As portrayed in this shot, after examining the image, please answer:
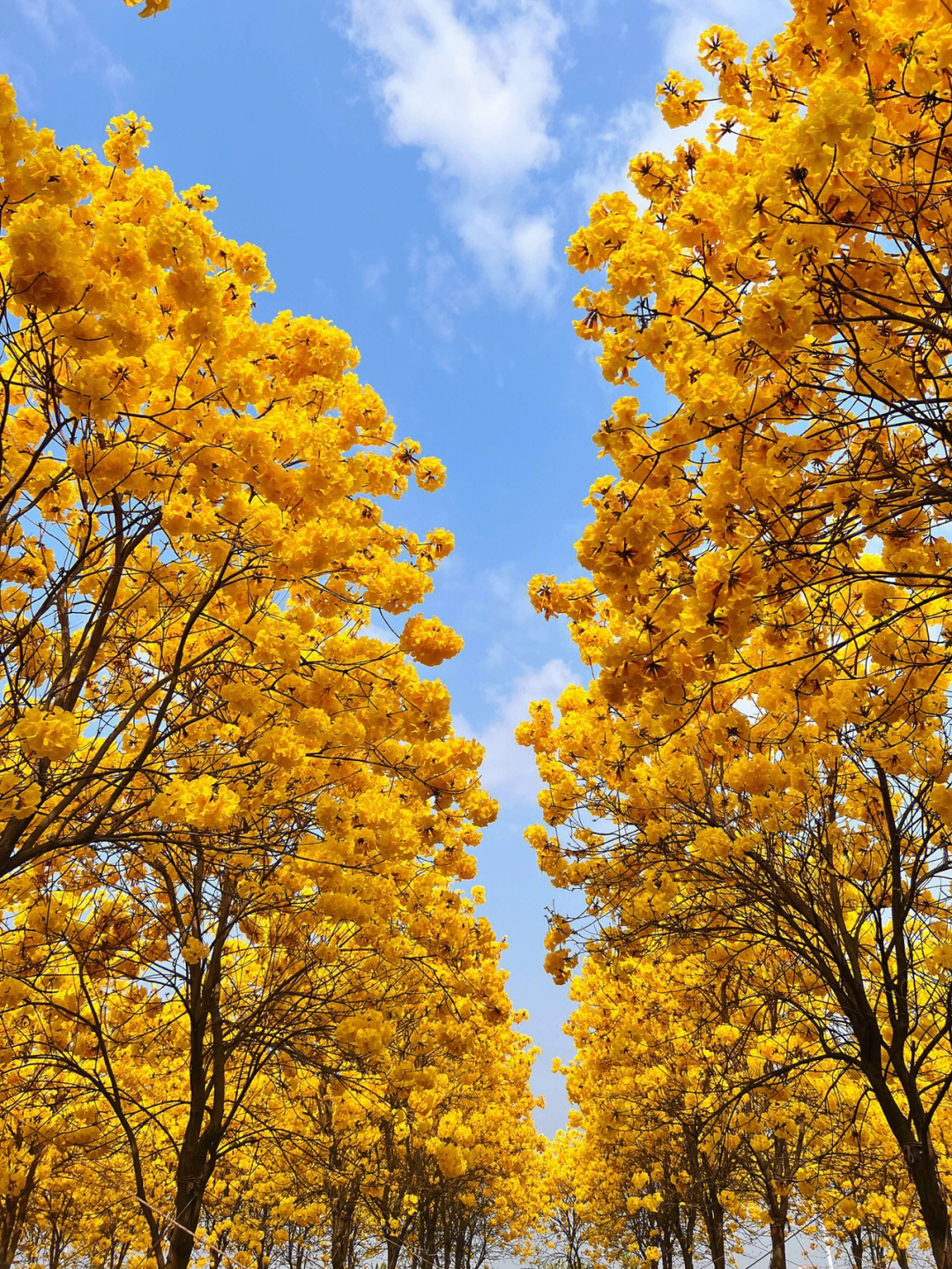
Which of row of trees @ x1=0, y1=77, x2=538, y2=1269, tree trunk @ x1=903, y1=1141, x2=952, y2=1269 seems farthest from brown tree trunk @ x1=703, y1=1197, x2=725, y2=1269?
tree trunk @ x1=903, y1=1141, x2=952, y2=1269

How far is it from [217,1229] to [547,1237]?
79.0 feet

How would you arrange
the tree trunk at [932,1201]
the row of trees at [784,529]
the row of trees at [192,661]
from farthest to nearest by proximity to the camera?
the tree trunk at [932,1201]
the row of trees at [192,661]
the row of trees at [784,529]

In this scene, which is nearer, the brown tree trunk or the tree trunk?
the tree trunk

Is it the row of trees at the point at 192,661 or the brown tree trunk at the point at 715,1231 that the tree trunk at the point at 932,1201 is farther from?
the brown tree trunk at the point at 715,1231

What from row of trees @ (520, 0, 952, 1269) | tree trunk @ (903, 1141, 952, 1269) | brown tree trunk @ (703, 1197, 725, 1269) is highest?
row of trees @ (520, 0, 952, 1269)

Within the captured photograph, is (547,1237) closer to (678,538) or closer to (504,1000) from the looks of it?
(504,1000)

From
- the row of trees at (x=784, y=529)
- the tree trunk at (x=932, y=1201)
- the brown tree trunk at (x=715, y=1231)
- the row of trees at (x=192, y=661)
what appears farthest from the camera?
the brown tree trunk at (x=715, y=1231)

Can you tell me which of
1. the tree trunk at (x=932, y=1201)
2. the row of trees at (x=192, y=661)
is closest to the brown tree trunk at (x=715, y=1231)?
the row of trees at (x=192, y=661)

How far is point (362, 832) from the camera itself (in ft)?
16.4

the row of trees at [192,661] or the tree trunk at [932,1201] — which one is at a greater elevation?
the row of trees at [192,661]

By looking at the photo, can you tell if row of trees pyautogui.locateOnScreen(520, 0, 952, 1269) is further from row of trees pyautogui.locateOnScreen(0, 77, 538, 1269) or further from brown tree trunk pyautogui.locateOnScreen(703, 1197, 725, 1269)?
brown tree trunk pyautogui.locateOnScreen(703, 1197, 725, 1269)

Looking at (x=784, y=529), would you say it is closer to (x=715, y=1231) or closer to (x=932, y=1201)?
(x=932, y=1201)

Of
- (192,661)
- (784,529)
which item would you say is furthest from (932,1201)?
(192,661)

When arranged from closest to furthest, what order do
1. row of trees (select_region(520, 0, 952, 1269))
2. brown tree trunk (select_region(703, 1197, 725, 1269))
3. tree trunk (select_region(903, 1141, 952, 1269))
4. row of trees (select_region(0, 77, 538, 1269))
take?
row of trees (select_region(520, 0, 952, 1269)), row of trees (select_region(0, 77, 538, 1269)), tree trunk (select_region(903, 1141, 952, 1269)), brown tree trunk (select_region(703, 1197, 725, 1269))
